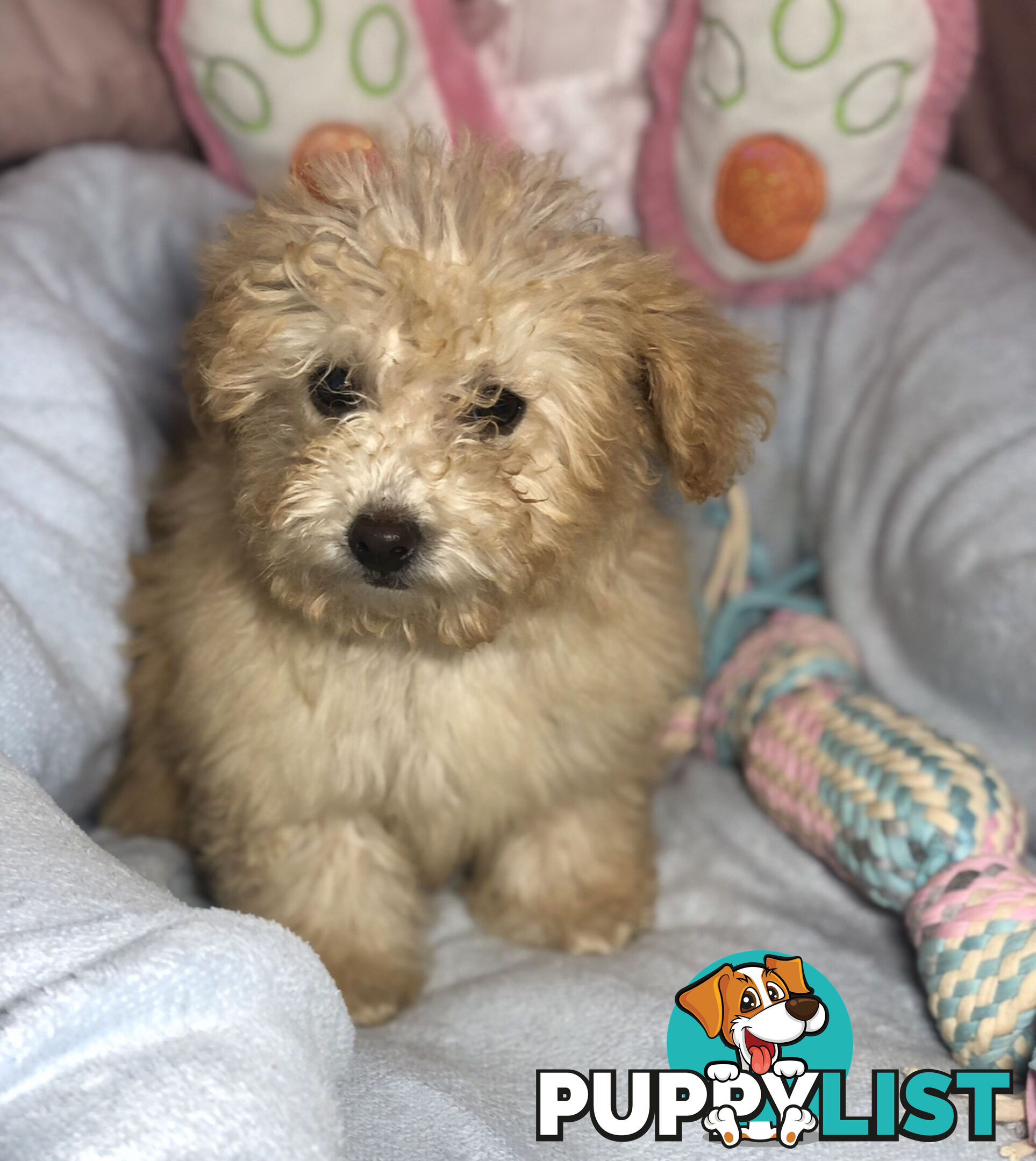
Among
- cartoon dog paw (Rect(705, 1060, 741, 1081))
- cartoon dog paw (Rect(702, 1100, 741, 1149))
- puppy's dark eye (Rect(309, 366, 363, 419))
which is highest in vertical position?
puppy's dark eye (Rect(309, 366, 363, 419))

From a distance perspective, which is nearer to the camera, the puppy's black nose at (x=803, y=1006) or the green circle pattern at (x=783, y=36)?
the puppy's black nose at (x=803, y=1006)

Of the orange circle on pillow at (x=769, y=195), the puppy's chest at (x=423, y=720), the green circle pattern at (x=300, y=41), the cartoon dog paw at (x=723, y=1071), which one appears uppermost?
the green circle pattern at (x=300, y=41)

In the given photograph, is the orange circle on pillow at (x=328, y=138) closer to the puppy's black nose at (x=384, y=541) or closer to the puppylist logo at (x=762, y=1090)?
the puppy's black nose at (x=384, y=541)

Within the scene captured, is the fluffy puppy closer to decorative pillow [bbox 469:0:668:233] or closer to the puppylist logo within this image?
the puppylist logo

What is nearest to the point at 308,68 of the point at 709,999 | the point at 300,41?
the point at 300,41

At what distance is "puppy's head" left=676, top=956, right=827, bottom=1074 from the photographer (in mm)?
1814

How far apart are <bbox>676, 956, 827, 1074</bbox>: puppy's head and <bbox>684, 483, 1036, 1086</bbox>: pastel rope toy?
20cm

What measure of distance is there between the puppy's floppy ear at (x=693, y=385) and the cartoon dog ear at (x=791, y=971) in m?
0.78

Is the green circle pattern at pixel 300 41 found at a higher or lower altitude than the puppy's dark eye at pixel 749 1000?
higher

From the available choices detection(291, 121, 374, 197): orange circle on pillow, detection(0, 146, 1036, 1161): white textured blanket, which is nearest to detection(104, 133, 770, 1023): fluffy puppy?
detection(0, 146, 1036, 1161): white textured blanket

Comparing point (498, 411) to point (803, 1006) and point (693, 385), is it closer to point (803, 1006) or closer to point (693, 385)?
point (693, 385)

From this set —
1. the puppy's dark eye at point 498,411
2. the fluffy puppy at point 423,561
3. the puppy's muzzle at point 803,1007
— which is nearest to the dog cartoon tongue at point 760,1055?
the puppy's muzzle at point 803,1007

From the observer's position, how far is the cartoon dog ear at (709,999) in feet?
6.23

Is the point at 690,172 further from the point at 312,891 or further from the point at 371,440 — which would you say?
the point at 312,891
